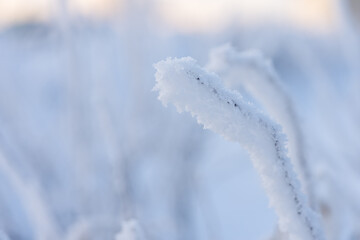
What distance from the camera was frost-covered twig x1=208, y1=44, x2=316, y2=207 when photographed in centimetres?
25

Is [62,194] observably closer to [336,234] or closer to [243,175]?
[336,234]

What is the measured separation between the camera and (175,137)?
2.15 ft

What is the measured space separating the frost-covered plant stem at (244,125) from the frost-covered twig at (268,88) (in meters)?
0.06

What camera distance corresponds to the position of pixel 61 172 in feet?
2.38

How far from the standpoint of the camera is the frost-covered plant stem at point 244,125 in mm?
166

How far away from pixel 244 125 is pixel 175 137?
47cm

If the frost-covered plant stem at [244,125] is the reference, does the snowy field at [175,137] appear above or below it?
above

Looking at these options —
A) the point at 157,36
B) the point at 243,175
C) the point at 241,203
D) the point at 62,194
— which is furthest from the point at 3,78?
the point at 243,175

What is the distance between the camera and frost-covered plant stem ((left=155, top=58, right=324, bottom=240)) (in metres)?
0.17

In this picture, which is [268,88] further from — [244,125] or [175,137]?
[175,137]

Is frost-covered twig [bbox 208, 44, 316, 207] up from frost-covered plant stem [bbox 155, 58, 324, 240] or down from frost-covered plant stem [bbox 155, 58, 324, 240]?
up

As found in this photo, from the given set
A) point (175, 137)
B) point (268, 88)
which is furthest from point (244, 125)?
point (175, 137)

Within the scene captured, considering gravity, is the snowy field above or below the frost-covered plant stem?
above

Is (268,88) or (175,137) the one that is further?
(175,137)
